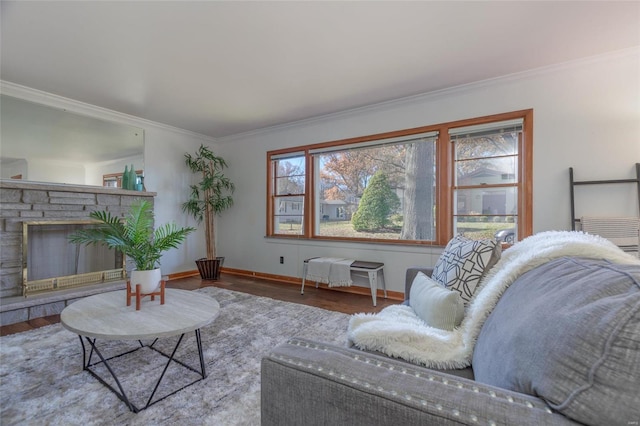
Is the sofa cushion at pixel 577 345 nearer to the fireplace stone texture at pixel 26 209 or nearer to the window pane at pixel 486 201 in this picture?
the window pane at pixel 486 201

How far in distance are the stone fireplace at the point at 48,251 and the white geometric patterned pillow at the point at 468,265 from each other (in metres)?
3.79

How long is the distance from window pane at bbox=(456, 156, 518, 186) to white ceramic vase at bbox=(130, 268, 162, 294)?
3124mm

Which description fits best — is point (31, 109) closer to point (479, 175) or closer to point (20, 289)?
point (20, 289)

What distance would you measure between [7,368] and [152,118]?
341cm

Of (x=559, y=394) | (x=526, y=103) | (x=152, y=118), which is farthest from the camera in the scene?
(x=152, y=118)

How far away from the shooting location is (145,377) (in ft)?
5.78

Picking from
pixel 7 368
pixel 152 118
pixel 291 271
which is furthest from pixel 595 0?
pixel 152 118

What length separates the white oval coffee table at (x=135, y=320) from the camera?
147 cm

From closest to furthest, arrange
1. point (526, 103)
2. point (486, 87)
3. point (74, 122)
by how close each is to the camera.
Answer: point (526, 103)
point (486, 87)
point (74, 122)

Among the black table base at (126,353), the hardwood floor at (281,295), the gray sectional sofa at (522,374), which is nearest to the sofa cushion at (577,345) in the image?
the gray sectional sofa at (522,374)

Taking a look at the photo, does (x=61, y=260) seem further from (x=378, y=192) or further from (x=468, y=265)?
(x=468, y=265)

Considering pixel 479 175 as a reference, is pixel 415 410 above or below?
below

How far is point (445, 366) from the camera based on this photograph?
1053mm

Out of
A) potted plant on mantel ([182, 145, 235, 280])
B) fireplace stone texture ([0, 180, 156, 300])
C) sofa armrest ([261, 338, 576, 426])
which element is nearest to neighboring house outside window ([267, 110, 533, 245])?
potted plant on mantel ([182, 145, 235, 280])
